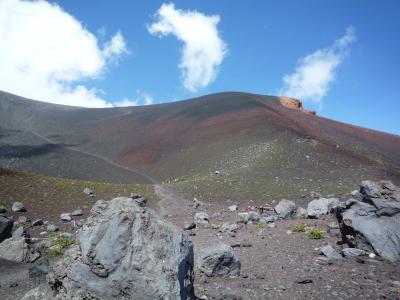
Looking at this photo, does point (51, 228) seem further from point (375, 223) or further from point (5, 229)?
point (375, 223)

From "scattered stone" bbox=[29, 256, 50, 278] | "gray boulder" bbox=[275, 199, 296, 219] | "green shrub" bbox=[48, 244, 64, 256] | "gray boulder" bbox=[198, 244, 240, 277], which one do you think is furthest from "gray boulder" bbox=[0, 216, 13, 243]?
"gray boulder" bbox=[275, 199, 296, 219]

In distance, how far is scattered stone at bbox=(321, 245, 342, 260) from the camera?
987 cm

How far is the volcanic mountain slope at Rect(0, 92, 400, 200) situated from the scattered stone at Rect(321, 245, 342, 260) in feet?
45.5

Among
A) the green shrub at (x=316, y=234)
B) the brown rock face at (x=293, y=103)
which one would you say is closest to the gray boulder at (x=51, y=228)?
the green shrub at (x=316, y=234)

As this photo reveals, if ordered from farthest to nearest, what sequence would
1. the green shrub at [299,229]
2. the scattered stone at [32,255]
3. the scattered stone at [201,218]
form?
the scattered stone at [201,218]
the green shrub at [299,229]
the scattered stone at [32,255]

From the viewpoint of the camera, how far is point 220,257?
30.4 feet

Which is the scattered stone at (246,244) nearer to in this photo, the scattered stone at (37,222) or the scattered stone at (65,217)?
the scattered stone at (65,217)

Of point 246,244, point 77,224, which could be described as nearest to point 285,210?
point 246,244

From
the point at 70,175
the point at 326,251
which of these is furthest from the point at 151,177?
the point at 326,251

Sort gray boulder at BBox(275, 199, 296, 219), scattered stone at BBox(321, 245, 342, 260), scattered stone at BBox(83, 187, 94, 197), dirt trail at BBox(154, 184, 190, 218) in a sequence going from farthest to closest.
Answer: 1. scattered stone at BBox(83, 187, 94, 197)
2. dirt trail at BBox(154, 184, 190, 218)
3. gray boulder at BBox(275, 199, 296, 219)
4. scattered stone at BBox(321, 245, 342, 260)

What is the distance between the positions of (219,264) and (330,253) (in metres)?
3.30

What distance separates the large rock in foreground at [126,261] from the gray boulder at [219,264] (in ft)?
9.99

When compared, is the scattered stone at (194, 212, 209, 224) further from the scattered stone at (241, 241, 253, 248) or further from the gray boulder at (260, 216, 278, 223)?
the scattered stone at (241, 241, 253, 248)

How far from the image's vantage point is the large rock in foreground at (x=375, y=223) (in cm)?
945
